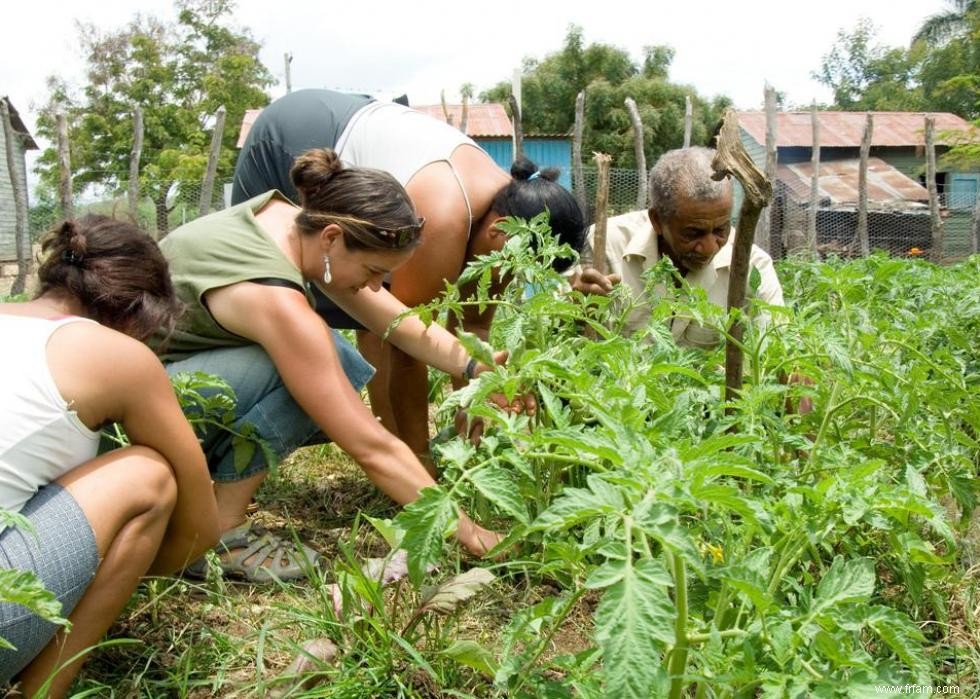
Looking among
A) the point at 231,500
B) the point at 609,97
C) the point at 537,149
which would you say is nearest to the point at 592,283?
the point at 231,500

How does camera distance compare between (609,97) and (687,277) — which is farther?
(609,97)

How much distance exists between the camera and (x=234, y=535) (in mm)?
2227

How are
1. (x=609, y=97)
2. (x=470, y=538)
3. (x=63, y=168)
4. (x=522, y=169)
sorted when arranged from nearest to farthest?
(x=470, y=538)
(x=522, y=169)
(x=63, y=168)
(x=609, y=97)

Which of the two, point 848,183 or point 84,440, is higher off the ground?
point 84,440

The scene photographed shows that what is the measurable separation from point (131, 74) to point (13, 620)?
2569 cm

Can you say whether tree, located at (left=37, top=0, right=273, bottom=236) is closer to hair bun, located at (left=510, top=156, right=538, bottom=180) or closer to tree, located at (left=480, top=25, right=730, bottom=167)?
tree, located at (left=480, top=25, right=730, bottom=167)

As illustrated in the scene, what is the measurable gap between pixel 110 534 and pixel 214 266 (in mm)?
832

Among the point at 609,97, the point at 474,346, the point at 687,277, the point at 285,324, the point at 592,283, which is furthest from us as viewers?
the point at 609,97

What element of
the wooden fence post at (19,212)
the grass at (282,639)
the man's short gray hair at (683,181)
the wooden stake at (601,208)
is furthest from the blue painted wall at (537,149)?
the grass at (282,639)

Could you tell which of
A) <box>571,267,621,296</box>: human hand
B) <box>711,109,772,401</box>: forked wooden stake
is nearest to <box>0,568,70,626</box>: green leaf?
<box>711,109,772,401</box>: forked wooden stake

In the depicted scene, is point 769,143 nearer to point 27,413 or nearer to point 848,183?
point 27,413

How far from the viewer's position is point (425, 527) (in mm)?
1204

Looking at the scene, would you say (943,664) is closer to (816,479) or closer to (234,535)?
(816,479)

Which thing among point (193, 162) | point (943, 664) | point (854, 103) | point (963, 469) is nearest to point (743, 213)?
point (963, 469)
